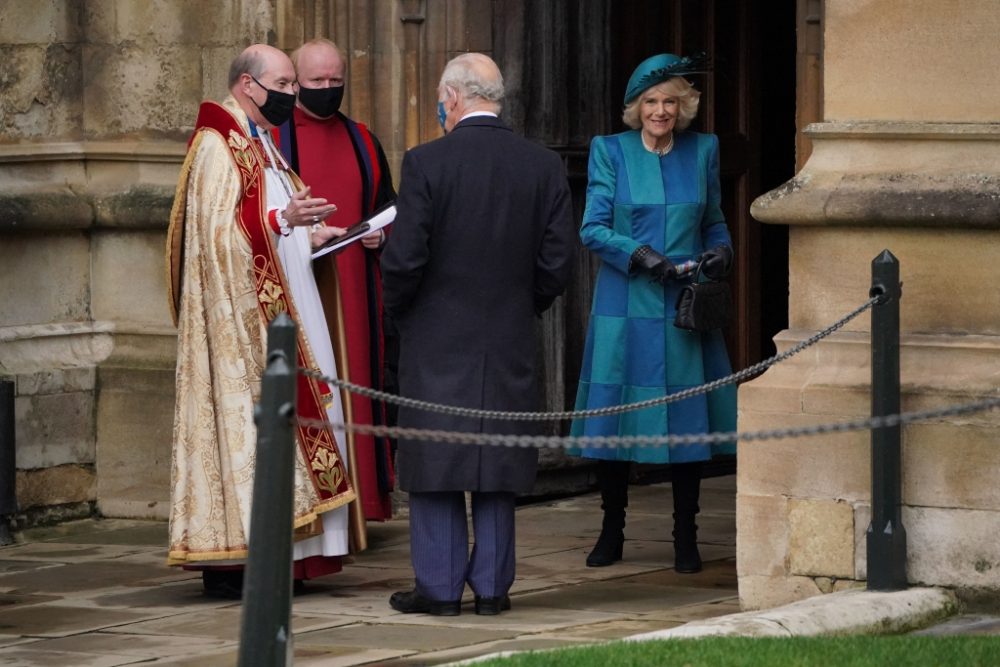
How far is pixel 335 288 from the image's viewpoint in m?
8.23

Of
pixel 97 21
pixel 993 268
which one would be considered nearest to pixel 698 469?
Answer: pixel 993 268

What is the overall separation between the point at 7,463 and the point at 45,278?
884mm

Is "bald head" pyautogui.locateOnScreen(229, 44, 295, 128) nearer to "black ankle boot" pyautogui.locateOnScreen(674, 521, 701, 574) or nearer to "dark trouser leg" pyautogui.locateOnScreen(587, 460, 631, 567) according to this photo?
"dark trouser leg" pyautogui.locateOnScreen(587, 460, 631, 567)

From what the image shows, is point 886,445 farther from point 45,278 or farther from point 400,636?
point 45,278

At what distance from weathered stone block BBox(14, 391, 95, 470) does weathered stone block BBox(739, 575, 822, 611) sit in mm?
3533

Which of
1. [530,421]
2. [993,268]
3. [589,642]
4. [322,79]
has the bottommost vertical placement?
[589,642]

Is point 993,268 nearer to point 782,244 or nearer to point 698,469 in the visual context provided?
point 698,469

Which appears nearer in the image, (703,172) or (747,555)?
(747,555)

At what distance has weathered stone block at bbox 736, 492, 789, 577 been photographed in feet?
24.0

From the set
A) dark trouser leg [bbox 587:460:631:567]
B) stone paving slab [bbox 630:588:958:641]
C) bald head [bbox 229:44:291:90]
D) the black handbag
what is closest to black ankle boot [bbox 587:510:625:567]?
dark trouser leg [bbox 587:460:631:567]

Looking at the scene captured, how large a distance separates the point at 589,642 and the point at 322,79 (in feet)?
9.05

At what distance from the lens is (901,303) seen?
7285 mm

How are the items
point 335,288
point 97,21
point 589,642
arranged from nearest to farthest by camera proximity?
point 589,642
point 335,288
point 97,21

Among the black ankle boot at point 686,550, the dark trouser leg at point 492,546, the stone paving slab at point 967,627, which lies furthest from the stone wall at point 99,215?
the stone paving slab at point 967,627
